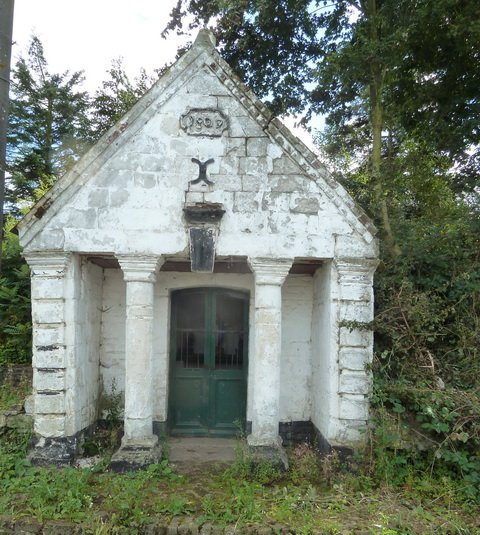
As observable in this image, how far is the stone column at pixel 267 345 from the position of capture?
18.0 feet

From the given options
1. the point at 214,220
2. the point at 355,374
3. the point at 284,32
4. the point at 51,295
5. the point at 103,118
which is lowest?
the point at 355,374

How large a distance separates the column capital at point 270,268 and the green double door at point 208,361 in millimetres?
1643

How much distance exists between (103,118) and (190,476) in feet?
58.7

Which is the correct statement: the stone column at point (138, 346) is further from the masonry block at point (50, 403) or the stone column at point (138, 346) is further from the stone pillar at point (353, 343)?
the stone pillar at point (353, 343)

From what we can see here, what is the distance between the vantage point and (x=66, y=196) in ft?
17.9

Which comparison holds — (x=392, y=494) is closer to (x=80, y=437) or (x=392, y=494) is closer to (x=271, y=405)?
(x=271, y=405)

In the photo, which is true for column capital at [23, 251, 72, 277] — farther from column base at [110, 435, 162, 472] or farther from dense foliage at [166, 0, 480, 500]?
dense foliage at [166, 0, 480, 500]

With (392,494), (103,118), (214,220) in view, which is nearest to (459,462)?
(392,494)

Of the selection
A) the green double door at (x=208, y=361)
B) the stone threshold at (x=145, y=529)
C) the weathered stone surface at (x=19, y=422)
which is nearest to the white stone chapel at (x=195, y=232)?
the weathered stone surface at (x=19, y=422)

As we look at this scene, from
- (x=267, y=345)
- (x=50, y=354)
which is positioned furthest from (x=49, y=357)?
(x=267, y=345)

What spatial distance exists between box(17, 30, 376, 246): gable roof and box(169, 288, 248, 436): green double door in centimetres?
239

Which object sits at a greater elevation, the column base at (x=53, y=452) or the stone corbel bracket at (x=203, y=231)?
the stone corbel bracket at (x=203, y=231)

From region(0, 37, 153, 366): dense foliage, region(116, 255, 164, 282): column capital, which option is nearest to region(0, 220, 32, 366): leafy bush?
region(116, 255, 164, 282): column capital

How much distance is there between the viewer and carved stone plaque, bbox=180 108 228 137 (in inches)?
218
